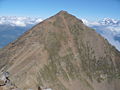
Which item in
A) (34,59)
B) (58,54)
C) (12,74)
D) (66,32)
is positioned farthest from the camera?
(66,32)

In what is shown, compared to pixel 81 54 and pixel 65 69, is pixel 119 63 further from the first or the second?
pixel 65 69

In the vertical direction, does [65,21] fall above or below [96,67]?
above

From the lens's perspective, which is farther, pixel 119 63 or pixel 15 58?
pixel 119 63

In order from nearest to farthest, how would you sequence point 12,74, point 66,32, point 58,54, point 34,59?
point 12,74, point 34,59, point 58,54, point 66,32

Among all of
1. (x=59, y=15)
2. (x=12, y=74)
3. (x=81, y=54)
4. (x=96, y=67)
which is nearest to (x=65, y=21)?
(x=59, y=15)

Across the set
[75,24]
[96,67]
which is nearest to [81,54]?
[96,67]

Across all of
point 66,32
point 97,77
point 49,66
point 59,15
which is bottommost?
point 97,77
